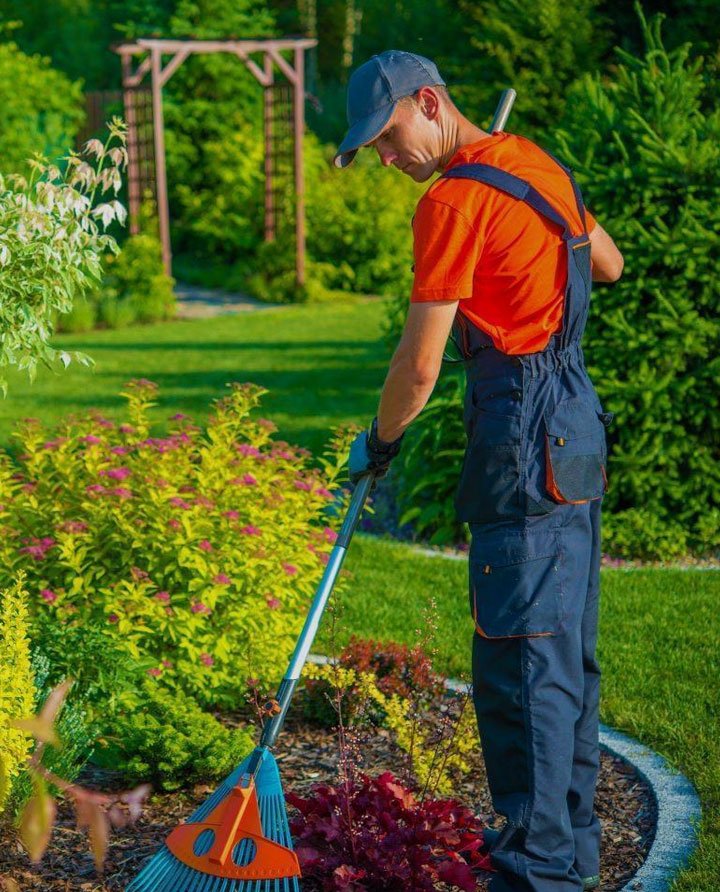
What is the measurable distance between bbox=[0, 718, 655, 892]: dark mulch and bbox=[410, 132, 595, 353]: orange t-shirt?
1.54 m

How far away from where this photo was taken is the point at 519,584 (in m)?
2.76

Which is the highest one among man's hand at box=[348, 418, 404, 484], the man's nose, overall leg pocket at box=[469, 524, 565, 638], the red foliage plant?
the man's nose

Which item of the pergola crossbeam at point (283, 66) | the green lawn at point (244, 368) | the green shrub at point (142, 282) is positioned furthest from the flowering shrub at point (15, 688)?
the pergola crossbeam at point (283, 66)

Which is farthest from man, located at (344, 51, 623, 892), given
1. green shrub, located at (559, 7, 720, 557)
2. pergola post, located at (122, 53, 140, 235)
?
pergola post, located at (122, 53, 140, 235)

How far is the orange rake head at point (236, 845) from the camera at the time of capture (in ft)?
9.25

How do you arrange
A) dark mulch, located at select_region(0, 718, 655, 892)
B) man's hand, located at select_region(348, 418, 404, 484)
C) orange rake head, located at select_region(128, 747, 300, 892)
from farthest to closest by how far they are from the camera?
1. dark mulch, located at select_region(0, 718, 655, 892)
2. man's hand, located at select_region(348, 418, 404, 484)
3. orange rake head, located at select_region(128, 747, 300, 892)

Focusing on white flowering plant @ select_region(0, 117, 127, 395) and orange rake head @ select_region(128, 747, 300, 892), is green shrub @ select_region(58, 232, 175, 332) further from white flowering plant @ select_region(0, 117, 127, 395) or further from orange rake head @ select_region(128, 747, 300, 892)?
orange rake head @ select_region(128, 747, 300, 892)

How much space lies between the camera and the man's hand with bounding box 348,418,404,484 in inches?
116

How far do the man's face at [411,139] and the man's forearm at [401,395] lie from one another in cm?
44

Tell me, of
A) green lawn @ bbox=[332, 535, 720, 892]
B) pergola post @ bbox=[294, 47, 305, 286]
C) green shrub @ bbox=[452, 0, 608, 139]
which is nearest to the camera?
green lawn @ bbox=[332, 535, 720, 892]

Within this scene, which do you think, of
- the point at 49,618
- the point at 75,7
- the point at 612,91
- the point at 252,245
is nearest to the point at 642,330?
the point at 612,91

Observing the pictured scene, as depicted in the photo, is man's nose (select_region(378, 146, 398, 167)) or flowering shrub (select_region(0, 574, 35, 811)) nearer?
man's nose (select_region(378, 146, 398, 167))

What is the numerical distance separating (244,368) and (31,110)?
8.82m

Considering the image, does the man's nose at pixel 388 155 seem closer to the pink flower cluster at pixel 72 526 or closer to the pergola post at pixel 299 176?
the pink flower cluster at pixel 72 526
